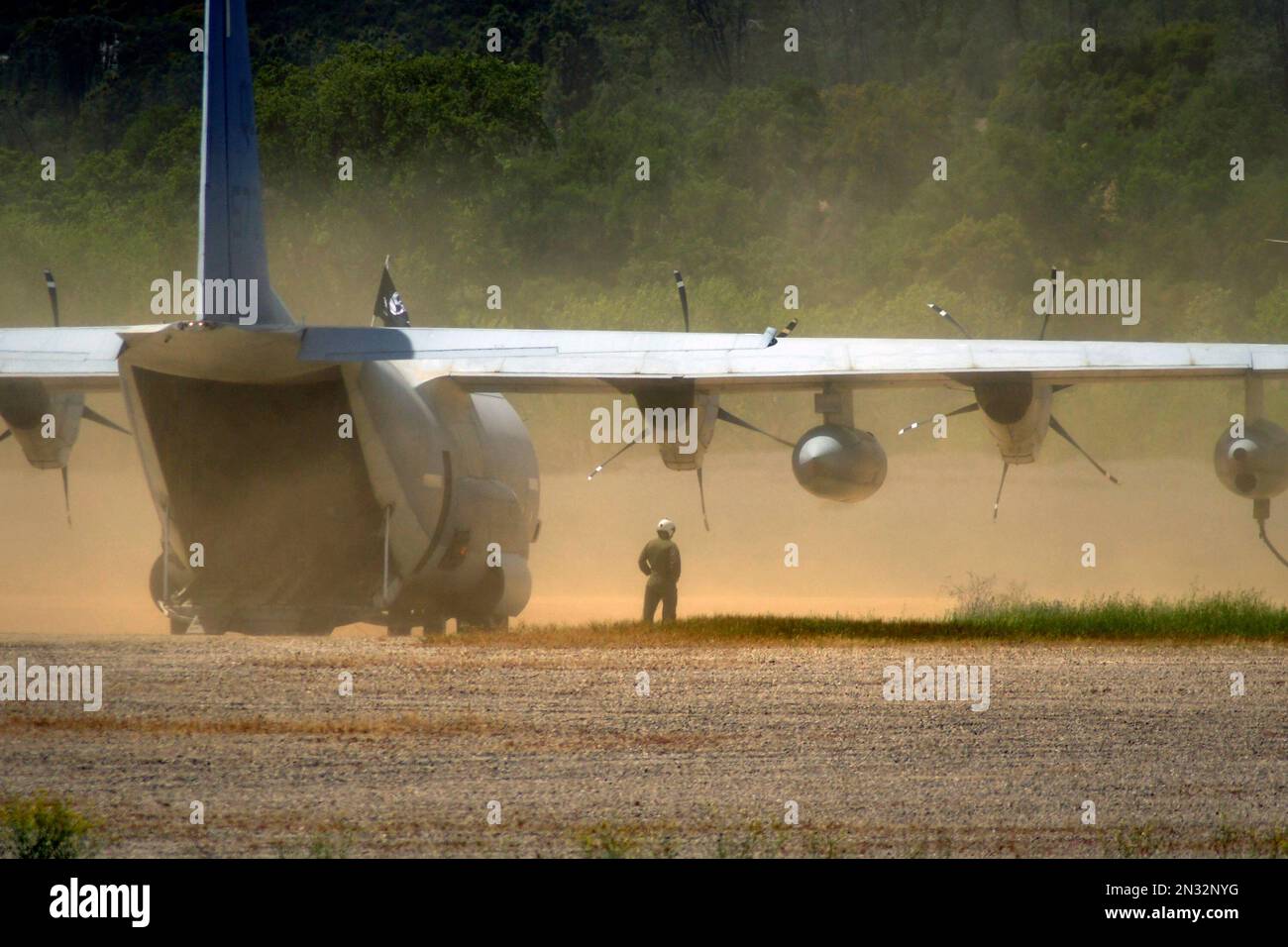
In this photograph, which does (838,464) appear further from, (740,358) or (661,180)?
(661,180)

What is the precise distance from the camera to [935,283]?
62.3m

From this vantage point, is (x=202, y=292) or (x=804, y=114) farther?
(x=804, y=114)

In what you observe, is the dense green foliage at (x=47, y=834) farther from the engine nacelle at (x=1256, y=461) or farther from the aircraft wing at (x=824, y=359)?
the engine nacelle at (x=1256, y=461)

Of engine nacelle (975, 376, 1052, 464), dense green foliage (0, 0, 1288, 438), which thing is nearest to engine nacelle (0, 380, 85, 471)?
engine nacelle (975, 376, 1052, 464)

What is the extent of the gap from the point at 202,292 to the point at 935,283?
46.7m

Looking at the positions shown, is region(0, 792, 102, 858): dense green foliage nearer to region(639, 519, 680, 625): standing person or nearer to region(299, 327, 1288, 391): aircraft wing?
region(299, 327, 1288, 391): aircraft wing

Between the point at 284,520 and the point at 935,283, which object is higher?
the point at 935,283

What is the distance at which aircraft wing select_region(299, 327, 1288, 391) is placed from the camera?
66.4 ft

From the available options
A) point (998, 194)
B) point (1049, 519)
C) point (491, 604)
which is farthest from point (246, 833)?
point (998, 194)

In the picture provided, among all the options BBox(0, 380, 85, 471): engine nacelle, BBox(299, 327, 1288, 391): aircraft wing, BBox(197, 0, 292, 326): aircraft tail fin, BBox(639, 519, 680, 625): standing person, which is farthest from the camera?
BBox(639, 519, 680, 625): standing person

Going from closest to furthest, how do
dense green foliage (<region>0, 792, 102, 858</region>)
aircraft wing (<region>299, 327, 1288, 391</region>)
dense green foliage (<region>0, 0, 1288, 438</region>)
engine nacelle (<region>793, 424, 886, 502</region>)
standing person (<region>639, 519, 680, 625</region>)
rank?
dense green foliage (<region>0, 792, 102, 858</region>), aircraft wing (<region>299, 327, 1288, 391</region>), engine nacelle (<region>793, 424, 886, 502</region>), standing person (<region>639, 519, 680, 625</region>), dense green foliage (<region>0, 0, 1288, 438</region>)

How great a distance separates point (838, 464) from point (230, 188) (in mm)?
7359
